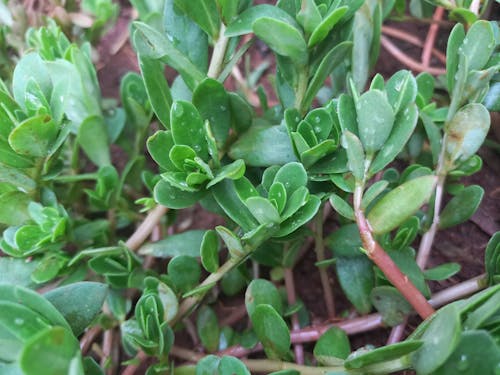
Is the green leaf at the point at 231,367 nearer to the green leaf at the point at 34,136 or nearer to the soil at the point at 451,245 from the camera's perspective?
the soil at the point at 451,245

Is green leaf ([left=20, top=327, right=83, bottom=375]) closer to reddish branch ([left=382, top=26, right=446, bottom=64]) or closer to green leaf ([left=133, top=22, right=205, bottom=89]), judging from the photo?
green leaf ([left=133, top=22, right=205, bottom=89])


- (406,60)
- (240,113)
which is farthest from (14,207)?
(406,60)

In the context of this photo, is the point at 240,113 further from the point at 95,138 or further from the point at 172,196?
the point at 95,138

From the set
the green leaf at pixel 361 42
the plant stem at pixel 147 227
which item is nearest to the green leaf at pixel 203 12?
the green leaf at pixel 361 42

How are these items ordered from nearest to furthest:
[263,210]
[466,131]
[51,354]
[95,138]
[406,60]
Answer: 1. [51,354]
2. [263,210]
3. [466,131]
4. [95,138]
5. [406,60]

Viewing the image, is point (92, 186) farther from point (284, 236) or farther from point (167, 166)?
point (284, 236)

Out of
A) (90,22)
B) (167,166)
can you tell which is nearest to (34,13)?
(90,22)
